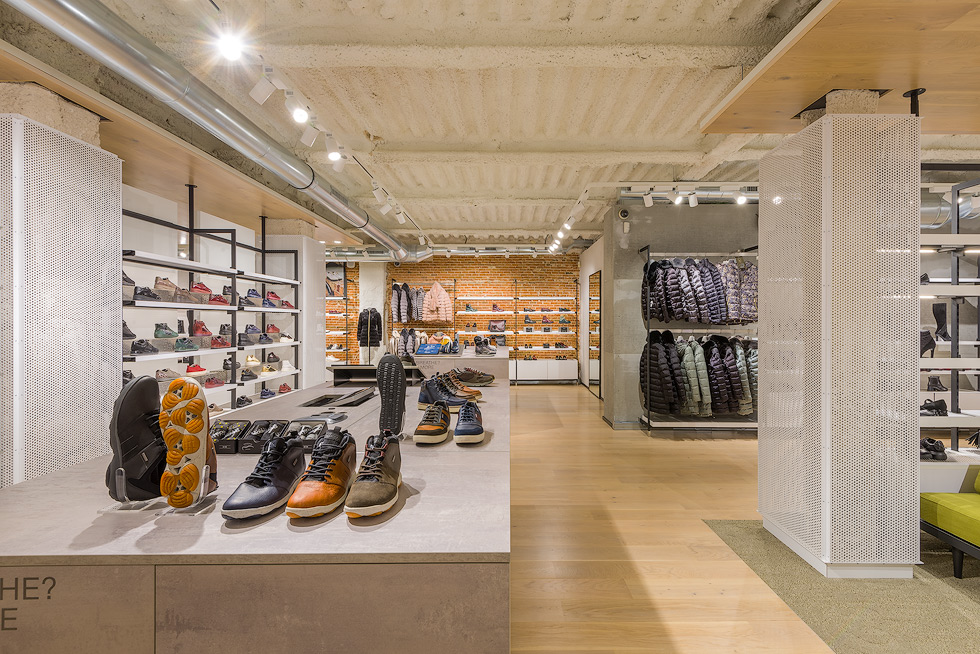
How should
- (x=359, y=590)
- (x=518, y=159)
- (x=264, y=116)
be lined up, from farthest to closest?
1. (x=518, y=159)
2. (x=264, y=116)
3. (x=359, y=590)

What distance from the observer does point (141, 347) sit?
10.1ft

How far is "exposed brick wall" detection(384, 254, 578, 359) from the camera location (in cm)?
1041

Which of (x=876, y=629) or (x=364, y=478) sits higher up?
(x=364, y=478)

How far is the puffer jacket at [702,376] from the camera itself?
5.38 meters

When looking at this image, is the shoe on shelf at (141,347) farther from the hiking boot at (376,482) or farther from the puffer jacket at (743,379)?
the puffer jacket at (743,379)

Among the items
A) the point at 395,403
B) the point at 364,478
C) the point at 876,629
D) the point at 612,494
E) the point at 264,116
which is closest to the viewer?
the point at 364,478

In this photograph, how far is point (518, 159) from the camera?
4457 mm

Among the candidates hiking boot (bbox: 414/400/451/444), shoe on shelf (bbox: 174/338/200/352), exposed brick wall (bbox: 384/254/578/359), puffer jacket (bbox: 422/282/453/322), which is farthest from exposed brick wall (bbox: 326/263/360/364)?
hiking boot (bbox: 414/400/451/444)

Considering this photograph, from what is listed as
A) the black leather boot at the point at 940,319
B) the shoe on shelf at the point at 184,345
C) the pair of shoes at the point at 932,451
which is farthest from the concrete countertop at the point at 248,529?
the black leather boot at the point at 940,319

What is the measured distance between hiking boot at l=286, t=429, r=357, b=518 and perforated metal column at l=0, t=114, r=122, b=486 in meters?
1.94

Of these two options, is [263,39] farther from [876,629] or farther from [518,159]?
[876,629]

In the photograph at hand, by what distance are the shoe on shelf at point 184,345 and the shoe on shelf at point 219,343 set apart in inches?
15.3

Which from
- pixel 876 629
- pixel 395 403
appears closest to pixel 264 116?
pixel 395 403

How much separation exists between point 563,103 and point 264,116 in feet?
8.44
